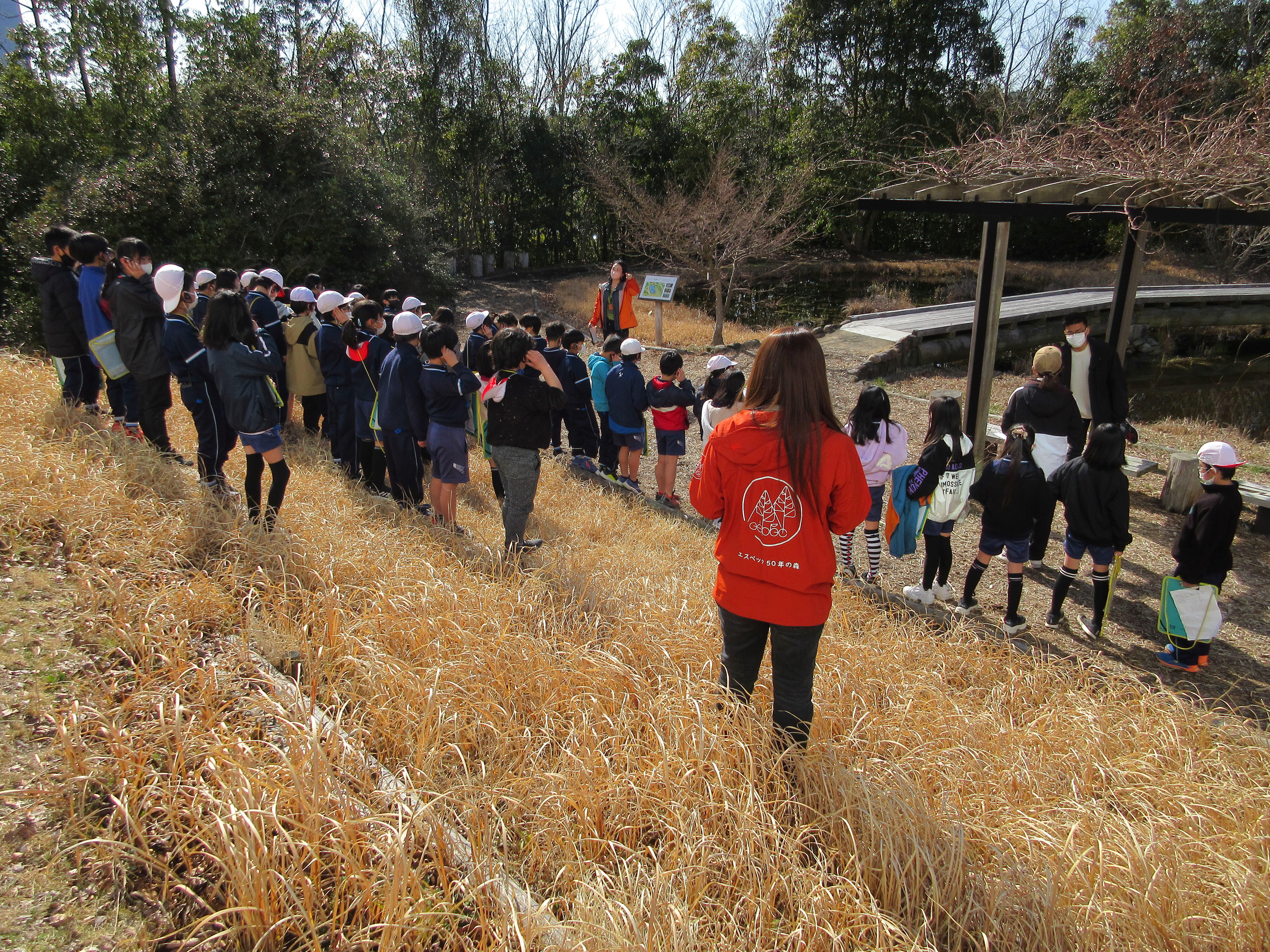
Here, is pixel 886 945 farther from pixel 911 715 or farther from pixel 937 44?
pixel 937 44

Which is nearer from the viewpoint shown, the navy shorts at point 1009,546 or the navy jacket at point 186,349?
the navy shorts at point 1009,546

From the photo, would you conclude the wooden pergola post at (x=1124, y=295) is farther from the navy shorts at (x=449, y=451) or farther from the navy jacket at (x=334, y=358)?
the navy jacket at (x=334, y=358)

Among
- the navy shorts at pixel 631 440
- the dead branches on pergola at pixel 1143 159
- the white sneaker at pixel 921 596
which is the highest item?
the dead branches on pergola at pixel 1143 159

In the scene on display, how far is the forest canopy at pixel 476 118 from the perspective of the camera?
11820mm

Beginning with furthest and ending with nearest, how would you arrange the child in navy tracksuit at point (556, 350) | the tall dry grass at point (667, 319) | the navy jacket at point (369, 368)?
the tall dry grass at point (667, 319) < the child in navy tracksuit at point (556, 350) < the navy jacket at point (369, 368)

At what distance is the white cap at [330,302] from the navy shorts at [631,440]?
2364mm

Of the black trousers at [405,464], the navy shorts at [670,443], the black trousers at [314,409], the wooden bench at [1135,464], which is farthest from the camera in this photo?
the wooden bench at [1135,464]

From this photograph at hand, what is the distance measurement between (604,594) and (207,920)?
7.71 ft

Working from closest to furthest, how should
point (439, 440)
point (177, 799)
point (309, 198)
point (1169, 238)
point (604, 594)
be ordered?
point (177, 799) → point (604, 594) → point (439, 440) → point (309, 198) → point (1169, 238)

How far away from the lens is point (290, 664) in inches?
125

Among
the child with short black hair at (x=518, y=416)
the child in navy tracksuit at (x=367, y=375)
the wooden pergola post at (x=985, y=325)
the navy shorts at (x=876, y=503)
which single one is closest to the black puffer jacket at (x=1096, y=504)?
the navy shorts at (x=876, y=503)

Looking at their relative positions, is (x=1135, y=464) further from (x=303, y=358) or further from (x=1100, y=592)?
(x=303, y=358)

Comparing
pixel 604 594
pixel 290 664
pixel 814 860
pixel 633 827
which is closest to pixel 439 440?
pixel 604 594

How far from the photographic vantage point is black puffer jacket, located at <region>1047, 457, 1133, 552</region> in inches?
171
